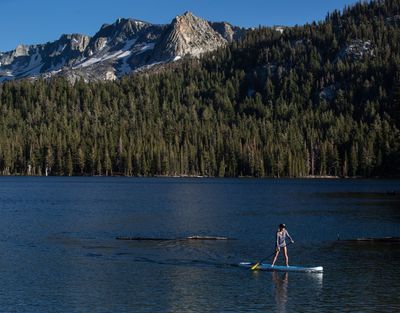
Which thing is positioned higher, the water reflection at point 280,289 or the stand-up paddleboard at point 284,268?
the stand-up paddleboard at point 284,268

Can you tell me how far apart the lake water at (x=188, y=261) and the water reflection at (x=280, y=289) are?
0.08 meters

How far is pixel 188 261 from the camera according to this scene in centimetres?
5247

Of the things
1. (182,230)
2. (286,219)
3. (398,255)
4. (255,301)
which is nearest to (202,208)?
(286,219)

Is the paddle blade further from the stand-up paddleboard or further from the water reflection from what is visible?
the water reflection

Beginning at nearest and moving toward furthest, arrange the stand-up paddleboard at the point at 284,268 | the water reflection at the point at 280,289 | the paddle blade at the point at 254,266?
the water reflection at the point at 280,289 → the stand-up paddleboard at the point at 284,268 → the paddle blade at the point at 254,266

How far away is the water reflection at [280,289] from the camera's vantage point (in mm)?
37562

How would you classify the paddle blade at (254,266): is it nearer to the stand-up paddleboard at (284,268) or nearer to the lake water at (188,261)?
the stand-up paddleboard at (284,268)

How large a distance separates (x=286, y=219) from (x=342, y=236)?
19849 millimetres

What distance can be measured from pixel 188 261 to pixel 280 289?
1207cm

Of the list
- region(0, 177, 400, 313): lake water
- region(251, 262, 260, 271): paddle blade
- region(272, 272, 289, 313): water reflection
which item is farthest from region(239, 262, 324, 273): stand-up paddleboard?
region(0, 177, 400, 313): lake water

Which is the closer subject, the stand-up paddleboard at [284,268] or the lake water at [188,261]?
the lake water at [188,261]

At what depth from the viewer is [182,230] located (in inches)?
2992

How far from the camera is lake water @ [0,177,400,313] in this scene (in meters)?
38.2

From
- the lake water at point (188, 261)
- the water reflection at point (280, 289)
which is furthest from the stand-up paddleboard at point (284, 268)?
the lake water at point (188, 261)
